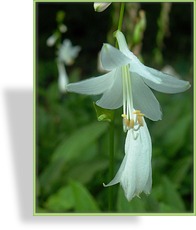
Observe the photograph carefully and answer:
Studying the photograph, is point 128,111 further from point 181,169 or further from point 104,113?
point 181,169

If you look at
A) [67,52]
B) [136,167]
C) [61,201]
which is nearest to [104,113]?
[136,167]

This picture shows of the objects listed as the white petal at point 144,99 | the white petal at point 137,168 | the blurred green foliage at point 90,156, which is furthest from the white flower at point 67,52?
the white petal at point 137,168

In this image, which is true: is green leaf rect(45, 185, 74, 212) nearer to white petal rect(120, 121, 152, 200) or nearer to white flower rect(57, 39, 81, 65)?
white petal rect(120, 121, 152, 200)

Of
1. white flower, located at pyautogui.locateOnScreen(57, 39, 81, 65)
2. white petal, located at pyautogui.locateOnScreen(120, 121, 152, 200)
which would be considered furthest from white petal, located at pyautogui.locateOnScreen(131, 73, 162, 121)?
white flower, located at pyautogui.locateOnScreen(57, 39, 81, 65)

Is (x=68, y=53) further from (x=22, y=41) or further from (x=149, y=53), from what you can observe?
(x=22, y=41)

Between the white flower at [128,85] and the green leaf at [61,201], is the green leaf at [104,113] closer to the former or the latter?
the white flower at [128,85]

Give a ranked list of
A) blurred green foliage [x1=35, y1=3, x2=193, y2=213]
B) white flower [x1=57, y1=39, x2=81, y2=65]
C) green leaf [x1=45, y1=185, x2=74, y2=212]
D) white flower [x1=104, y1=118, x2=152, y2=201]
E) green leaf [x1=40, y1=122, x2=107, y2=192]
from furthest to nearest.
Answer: white flower [x1=57, y1=39, x2=81, y2=65] → green leaf [x1=40, y1=122, x2=107, y2=192] → green leaf [x1=45, y1=185, x2=74, y2=212] → blurred green foliage [x1=35, y1=3, x2=193, y2=213] → white flower [x1=104, y1=118, x2=152, y2=201]

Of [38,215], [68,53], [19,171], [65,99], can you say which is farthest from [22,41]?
[68,53]
